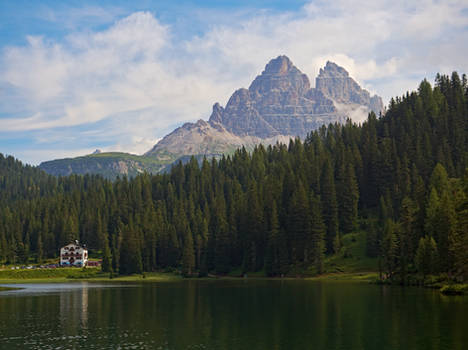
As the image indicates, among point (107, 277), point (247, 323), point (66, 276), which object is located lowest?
point (107, 277)

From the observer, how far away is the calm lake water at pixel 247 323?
1778 inches

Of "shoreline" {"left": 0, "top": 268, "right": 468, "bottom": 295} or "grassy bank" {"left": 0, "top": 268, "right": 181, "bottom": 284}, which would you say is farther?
"grassy bank" {"left": 0, "top": 268, "right": 181, "bottom": 284}

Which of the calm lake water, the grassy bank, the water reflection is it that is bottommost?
the grassy bank

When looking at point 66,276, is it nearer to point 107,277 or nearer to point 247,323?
point 107,277

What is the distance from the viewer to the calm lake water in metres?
45.2

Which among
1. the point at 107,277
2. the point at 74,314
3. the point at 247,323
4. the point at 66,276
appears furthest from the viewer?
the point at 66,276

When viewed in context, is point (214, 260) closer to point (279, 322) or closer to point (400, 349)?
point (279, 322)

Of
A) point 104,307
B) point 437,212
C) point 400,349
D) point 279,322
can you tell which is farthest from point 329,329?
point 437,212

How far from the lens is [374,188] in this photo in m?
185

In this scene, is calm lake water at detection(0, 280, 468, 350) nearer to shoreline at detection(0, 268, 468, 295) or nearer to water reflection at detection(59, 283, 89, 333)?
water reflection at detection(59, 283, 89, 333)

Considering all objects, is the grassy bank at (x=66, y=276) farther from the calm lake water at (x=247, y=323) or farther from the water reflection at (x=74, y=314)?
the calm lake water at (x=247, y=323)

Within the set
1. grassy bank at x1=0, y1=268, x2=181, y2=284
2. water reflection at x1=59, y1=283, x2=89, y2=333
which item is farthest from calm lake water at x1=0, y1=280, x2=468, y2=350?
grassy bank at x1=0, y1=268, x2=181, y2=284

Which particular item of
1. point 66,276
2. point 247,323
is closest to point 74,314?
point 247,323

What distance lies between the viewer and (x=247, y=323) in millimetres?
56875
